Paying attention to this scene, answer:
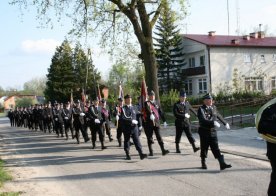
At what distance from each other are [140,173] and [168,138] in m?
7.68

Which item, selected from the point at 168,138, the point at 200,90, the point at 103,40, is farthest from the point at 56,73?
the point at 168,138

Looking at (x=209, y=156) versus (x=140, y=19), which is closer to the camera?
(x=209, y=156)

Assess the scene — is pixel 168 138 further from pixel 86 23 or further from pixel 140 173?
pixel 86 23

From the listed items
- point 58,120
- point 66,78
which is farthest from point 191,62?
point 58,120

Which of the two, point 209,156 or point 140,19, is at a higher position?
point 140,19

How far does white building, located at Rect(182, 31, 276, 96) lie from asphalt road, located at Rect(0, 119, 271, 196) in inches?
1409

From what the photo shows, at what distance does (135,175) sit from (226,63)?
40.9 metres

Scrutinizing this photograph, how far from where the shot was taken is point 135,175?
966 cm

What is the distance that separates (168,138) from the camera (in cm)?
1745

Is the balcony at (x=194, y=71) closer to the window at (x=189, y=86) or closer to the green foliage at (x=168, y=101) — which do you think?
the window at (x=189, y=86)

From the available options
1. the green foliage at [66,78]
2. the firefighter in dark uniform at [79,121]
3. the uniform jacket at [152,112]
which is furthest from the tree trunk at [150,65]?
the green foliage at [66,78]

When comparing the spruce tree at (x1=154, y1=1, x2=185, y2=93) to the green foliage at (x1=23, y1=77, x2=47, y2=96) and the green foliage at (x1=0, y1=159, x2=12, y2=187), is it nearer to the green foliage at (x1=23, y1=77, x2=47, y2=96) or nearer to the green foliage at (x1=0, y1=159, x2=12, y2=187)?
the green foliage at (x1=0, y1=159, x2=12, y2=187)

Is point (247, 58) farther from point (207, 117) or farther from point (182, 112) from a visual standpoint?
point (207, 117)

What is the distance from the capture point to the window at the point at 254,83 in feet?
161
